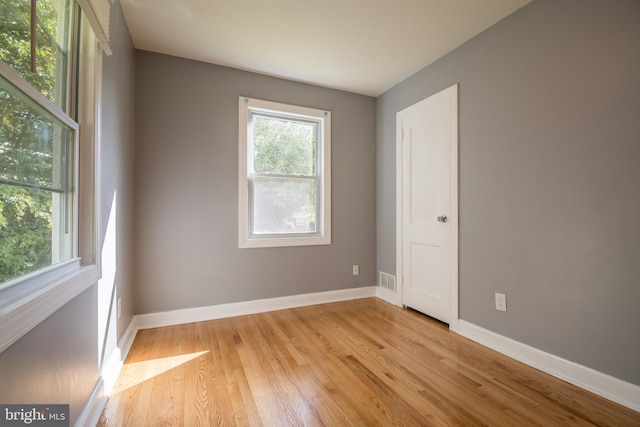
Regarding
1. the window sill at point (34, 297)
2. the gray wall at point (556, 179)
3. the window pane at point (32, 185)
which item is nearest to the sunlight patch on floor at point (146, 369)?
the window sill at point (34, 297)

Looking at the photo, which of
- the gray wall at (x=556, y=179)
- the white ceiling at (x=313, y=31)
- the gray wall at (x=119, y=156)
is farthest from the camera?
the white ceiling at (x=313, y=31)

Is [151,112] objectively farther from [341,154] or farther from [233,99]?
[341,154]

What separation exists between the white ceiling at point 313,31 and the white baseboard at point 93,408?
7.93 feet

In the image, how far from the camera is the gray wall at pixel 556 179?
1530mm

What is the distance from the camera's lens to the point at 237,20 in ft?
7.02

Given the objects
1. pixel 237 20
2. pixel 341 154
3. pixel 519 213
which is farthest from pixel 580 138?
pixel 237 20

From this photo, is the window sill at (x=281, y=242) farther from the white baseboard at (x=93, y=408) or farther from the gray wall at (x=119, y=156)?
the white baseboard at (x=93, y=408)

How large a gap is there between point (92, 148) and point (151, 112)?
1310mm

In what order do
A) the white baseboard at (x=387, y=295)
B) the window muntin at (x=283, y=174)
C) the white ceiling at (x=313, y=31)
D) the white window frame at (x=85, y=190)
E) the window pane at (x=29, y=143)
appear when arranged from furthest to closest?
the white baseboard at (x=387, y=295) < the window muntin at (x=283, y=174) < the white ceiling at (x=313, y=31) < the white window frame at (x=85, y=190) < the window pane at (x=29, y=143)

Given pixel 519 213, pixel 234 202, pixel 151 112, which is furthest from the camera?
pixel 234 202

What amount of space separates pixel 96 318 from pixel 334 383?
135cm

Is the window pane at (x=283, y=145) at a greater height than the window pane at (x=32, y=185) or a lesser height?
greater

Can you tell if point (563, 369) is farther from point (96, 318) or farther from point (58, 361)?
point (96, 318)

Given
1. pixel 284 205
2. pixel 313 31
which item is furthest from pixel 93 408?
pixel 313 31
